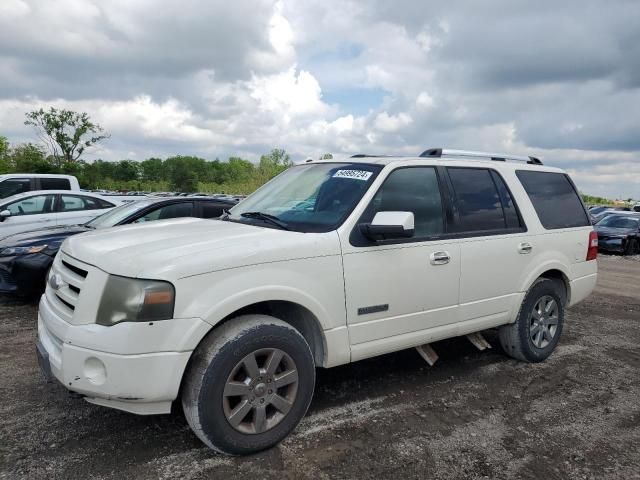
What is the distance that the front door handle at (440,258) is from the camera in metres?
3.82

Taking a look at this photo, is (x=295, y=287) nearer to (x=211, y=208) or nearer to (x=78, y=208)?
(x=211, y=208)

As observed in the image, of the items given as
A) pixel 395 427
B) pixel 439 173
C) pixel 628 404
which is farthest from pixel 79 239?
pixel 628 404

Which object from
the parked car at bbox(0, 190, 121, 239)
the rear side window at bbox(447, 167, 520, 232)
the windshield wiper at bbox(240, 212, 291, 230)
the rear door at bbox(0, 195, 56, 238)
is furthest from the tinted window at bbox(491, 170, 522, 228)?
the rear door at bbox(0, 195, 56, 238)

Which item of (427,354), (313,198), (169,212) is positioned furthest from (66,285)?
(169,212)

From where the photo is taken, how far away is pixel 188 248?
116 inches

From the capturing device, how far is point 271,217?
375 centimetres

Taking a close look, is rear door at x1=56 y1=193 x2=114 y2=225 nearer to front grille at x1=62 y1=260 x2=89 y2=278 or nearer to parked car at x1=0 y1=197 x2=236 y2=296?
parked car at x1=0 y1=197 x2=236 y2=296

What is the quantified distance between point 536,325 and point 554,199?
1.26 meters

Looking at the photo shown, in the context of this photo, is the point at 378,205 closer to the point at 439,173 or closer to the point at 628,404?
the point at 439,173

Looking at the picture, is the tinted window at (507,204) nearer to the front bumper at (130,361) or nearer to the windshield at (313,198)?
the windshield at (313,198)

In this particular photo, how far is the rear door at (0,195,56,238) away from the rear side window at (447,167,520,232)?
7953 mm

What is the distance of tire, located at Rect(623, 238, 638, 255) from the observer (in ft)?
59.4

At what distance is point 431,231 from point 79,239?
8.24 ft

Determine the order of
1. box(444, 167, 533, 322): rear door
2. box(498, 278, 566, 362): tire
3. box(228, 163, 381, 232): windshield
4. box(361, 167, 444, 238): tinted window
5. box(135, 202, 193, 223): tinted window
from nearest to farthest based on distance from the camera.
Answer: box(228, 163, 381, 232): windshield < box(361, 167, 444, 238): tinted window < box(444, 167, 533, 322): rear door < box(498, 278, 566, 362): tire < box(135, 202, 193, 223): tinted window
